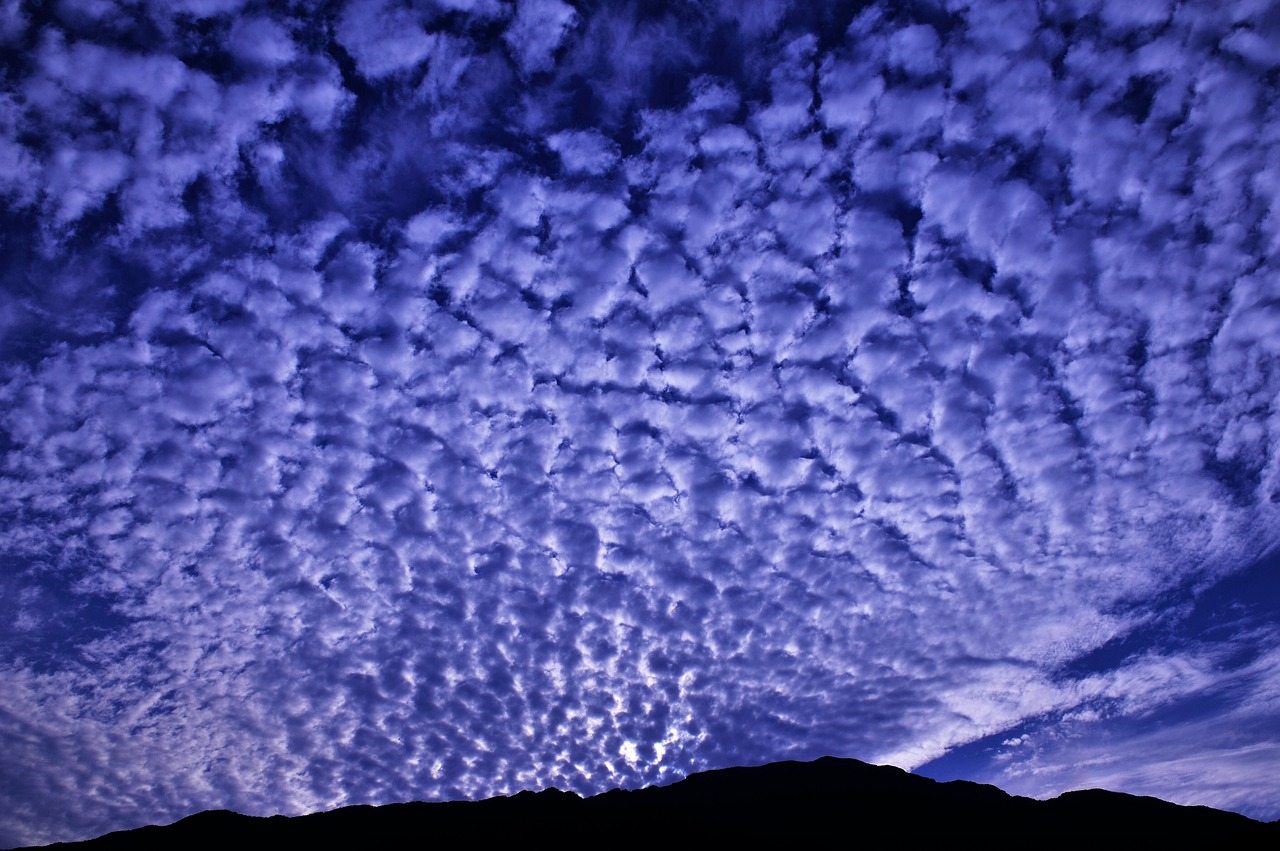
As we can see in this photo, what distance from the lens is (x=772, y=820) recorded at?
34438 millimetres

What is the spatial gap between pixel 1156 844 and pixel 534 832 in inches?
1404

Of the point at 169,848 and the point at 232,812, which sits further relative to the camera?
the point at 232,812

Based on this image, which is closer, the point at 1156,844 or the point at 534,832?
the point at 534,832

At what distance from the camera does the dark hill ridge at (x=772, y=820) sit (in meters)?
30.5

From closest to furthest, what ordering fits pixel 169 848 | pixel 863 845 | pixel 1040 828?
pixel 169 848 → pixel 863 845 → pixel 1040 828

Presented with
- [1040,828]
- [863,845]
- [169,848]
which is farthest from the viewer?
[1040,828]

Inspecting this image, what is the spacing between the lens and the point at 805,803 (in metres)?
35.6

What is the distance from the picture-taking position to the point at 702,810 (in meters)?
Result: 35.1

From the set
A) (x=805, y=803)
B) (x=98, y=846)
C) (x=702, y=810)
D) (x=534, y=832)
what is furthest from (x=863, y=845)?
(x=98, y=846)

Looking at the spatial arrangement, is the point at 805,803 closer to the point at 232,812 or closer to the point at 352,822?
the point at 352,822

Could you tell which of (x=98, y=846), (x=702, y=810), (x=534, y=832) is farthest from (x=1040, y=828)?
(x=98, y=846)

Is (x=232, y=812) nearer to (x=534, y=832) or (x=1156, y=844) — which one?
(x=534, y=832)

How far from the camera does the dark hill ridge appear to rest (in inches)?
1201

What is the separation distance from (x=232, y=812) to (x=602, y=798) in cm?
2116
